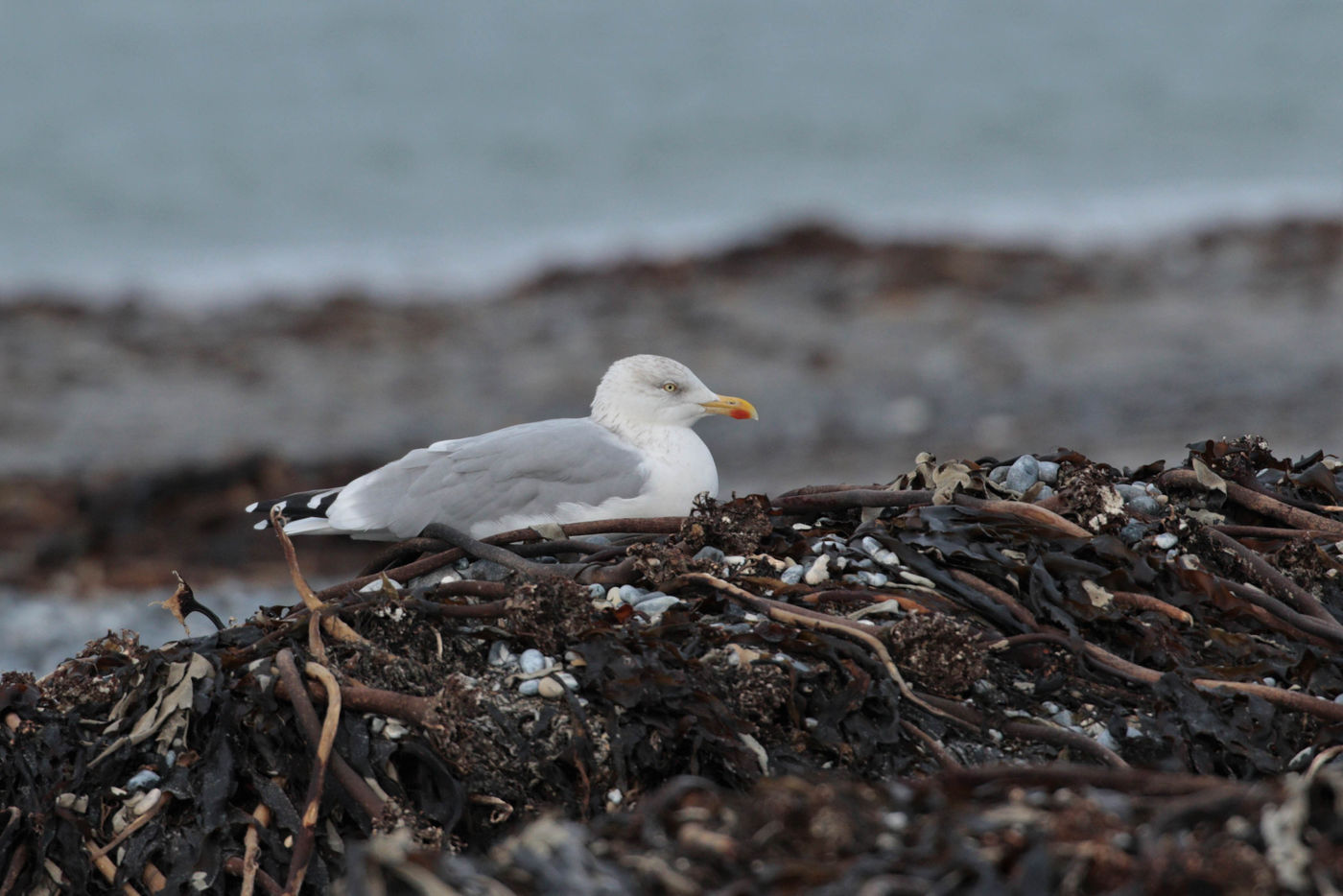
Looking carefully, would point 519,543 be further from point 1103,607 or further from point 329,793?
point 1103,607

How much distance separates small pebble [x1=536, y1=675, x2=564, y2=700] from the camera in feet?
8.46

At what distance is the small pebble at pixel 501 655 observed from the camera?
2.71m

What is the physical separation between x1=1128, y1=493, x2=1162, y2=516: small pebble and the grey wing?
159cm

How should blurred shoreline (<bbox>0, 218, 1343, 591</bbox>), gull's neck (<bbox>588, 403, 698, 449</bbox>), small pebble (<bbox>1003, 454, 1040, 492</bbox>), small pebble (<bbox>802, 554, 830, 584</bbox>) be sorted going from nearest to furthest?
small pebble (<bbox>802, 554, 830, 584</bbox>), small pebble (<bbox>1003, 454, 1040, 492</bbox>), gull's neck (<bbox>588, 403, 698, 449</bbox>), blurred shoreline (<bbox>0, 218, 1343, 591</bbox>)

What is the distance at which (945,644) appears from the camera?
2580 millimetres

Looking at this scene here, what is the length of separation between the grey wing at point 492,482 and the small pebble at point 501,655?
52.2 inches

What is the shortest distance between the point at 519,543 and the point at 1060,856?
6.84 ft

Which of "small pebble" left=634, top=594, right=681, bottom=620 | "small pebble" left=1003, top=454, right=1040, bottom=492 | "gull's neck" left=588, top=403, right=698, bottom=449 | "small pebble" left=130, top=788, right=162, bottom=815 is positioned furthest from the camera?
"gull's neck" left=588, top=403, right=698, bottom=449

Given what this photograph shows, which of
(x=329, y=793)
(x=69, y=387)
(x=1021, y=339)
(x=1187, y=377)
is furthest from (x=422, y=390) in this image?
(x=329, y=793)

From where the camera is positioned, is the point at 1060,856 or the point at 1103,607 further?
the point at 1103,607

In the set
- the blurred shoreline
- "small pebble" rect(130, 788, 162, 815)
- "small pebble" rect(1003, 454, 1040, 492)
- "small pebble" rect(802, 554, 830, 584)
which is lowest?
the blurred shoreline

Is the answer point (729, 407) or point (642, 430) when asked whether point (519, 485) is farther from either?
point (729, 407)

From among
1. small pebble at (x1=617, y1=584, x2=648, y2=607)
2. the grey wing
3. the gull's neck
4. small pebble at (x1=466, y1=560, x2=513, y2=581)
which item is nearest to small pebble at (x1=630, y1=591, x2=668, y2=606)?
small pebble at (x1=617, y1=584, x2=648, y2=607)

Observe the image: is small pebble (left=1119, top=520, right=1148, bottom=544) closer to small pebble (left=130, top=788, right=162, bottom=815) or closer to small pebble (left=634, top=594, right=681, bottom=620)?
small pebble (left=634, top=594, right=681, bottom=620)
